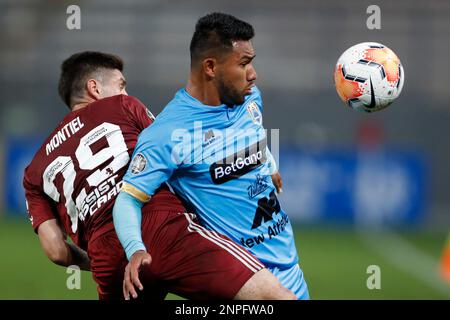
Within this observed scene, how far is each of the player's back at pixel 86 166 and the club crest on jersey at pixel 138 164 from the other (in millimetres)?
370

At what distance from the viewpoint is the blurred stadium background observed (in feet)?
61.9

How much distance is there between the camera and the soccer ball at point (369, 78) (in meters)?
5.76

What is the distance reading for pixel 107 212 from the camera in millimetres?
5402

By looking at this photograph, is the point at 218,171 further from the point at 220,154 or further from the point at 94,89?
the point at 94,89

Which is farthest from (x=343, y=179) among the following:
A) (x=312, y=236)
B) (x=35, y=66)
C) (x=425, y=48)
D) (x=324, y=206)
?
(x=35, y=66)

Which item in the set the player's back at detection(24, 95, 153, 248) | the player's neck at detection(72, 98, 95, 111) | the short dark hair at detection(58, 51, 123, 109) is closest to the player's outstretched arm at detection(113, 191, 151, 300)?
the player's back at detection(24, 95, 153, 248)

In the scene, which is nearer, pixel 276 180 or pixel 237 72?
pixel 237 72

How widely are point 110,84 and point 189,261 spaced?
1769mm

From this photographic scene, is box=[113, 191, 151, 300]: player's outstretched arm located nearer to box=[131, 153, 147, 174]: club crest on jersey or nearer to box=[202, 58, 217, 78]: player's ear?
box=[131, 153, 147, 174]: club crest on jersey

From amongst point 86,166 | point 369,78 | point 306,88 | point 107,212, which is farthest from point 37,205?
point 306,88

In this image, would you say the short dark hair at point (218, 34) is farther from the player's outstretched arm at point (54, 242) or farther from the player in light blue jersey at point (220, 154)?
the player's outstretched arm at point (54, 242)

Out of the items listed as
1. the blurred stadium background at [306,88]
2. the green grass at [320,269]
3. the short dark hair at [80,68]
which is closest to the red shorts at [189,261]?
the short dark hair at [80,68]

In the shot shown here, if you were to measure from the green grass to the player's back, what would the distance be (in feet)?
9.67
